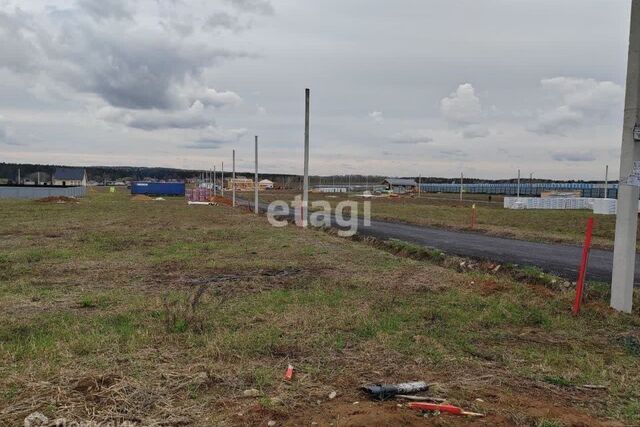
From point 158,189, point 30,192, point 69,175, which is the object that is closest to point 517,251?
point 30,192

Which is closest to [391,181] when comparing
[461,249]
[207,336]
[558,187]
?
[558,187]

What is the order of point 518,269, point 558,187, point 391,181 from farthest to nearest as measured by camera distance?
point 391,181 < point 558,187 < point 518,269

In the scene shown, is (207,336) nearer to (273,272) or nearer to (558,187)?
(273,272)

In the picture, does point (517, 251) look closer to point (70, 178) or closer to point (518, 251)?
point (518, 251)

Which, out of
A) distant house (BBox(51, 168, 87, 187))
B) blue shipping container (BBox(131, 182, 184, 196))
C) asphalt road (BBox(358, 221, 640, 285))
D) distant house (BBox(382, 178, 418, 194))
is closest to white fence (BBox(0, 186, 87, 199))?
blue shipping container (BBox(131, 182, 184, 196))

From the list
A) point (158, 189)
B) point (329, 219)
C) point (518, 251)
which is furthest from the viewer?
point (158, 189)

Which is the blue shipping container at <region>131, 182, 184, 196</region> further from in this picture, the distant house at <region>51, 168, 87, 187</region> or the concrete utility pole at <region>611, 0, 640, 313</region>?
the concrete utility pole at <region>611, 0, 640, 313</region>

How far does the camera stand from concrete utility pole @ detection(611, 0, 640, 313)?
6562 mm

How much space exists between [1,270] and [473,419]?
33.8 feet

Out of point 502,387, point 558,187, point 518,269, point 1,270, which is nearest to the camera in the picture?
point 502,387

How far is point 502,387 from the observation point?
4.21m

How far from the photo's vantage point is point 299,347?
5230 mm

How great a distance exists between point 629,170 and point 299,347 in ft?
16.7

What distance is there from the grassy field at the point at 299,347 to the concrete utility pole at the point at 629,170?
74 cm
